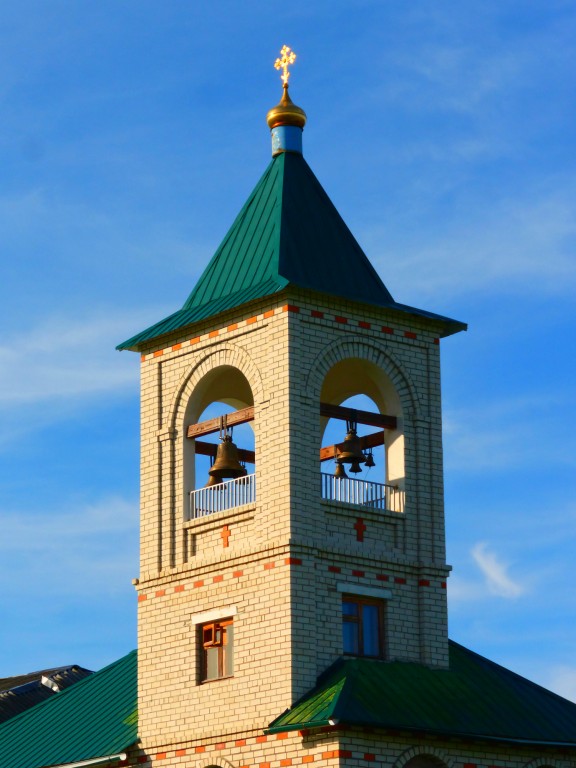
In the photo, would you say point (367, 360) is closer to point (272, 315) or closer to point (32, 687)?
point (272, 315)

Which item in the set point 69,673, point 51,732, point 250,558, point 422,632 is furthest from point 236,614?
point 69,673

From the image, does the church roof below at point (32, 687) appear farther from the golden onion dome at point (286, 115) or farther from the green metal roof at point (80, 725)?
the golden onion dome at point (286, 115)

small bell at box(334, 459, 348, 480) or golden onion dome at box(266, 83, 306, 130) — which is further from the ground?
golden onion dome at box(266, 83, 306, 130)

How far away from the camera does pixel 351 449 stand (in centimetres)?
3122

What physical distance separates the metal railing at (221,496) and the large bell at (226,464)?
197 millimetres

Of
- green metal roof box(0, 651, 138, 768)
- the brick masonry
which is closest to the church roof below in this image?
green metal roof box(0, 651, 138, 768)

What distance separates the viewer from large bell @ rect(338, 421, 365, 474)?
1228 inches

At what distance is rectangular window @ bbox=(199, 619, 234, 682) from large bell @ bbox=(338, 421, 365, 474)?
11.5 feet

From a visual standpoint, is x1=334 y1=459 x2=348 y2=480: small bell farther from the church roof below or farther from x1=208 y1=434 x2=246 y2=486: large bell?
the church roof below

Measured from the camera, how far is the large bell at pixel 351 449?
102 ft

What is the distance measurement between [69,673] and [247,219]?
52.9ft

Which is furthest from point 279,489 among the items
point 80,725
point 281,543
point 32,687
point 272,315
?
point 32,687

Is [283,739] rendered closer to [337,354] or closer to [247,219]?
[337,354]

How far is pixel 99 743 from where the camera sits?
31.6 metres
